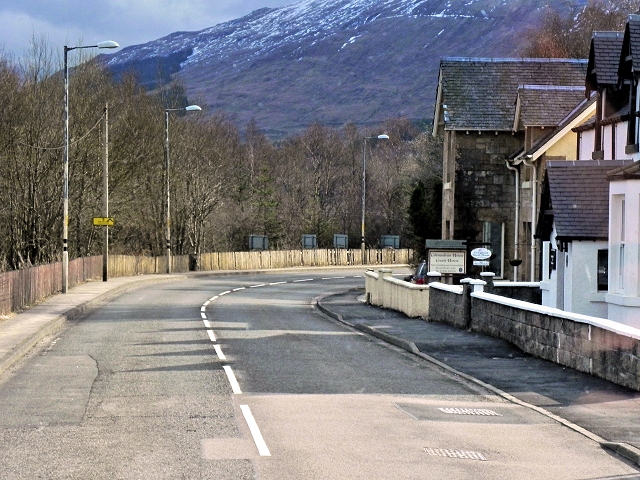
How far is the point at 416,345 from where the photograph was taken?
21.8 m

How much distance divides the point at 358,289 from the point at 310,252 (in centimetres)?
3033

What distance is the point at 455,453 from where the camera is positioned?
10.7 m

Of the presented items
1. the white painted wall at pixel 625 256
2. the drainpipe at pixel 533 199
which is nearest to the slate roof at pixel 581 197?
the white painted wall at pixel 625 256

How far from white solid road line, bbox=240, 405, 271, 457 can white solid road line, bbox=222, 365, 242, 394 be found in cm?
159

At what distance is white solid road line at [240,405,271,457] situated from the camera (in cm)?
1043

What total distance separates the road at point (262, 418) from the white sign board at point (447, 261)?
989 cm

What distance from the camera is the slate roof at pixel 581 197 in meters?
25.0

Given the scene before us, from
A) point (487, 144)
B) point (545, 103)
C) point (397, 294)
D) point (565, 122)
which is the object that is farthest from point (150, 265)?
point (565, 122)

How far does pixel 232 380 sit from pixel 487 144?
88.4ft

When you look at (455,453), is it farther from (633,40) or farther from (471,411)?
(633,40)

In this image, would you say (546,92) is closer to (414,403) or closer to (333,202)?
(414,403)

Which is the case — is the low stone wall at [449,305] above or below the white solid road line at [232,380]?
above

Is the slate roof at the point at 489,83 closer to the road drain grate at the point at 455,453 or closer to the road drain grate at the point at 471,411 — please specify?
A: the road drain grate at the point at 471,411

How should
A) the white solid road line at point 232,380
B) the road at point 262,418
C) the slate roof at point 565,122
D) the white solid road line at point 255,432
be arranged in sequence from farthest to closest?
the slate roof at point 565,122, the white solid road line at point 232,380, the white solid road line at point 255,432, the road at point 262,418
